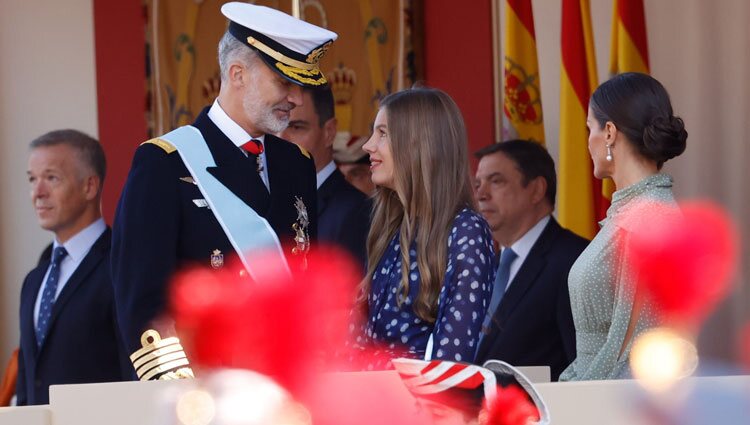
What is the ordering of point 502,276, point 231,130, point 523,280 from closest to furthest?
point 231,130 → point 523,280 → point 502,276

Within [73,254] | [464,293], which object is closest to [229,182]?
[464,293]

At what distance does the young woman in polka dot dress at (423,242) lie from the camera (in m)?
2.72

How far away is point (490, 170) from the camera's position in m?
4.57

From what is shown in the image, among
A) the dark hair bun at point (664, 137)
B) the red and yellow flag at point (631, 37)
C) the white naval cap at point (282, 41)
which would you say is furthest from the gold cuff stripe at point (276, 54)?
the red and yellow flag at point (631, 37)

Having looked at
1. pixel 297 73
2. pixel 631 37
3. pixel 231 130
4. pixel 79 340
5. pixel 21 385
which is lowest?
pixel 21 385

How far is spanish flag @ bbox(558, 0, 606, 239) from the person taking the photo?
441 cm

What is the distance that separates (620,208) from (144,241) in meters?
1.04

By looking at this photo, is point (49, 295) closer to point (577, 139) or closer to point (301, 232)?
point (301, 232)

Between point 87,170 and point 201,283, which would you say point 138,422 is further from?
point 87,170

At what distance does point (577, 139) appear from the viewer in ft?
14.5

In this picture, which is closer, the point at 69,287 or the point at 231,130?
the point at 231,130

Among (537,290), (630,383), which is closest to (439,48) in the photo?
(537,290)

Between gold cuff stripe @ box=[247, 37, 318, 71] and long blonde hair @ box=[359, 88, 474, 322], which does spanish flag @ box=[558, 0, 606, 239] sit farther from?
gold cuff stripe @ box=[247, 37, 318, 71]

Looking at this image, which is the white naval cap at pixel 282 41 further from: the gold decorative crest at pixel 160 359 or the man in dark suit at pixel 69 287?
the man in dark suit at pixel 69 287
